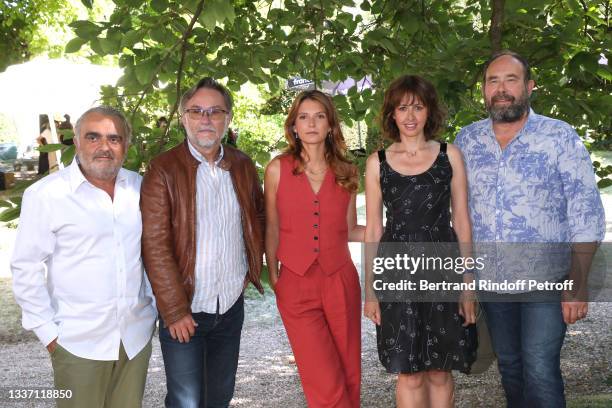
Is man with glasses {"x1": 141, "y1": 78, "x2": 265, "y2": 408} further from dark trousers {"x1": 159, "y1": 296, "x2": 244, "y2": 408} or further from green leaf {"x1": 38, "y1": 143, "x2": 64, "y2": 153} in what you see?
green leaf {"x1": 38, "y1": 143, "x2": 64, "y2": 153}

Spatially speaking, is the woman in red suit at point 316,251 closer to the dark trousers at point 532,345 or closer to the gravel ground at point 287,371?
the dark trousers at point 532,345

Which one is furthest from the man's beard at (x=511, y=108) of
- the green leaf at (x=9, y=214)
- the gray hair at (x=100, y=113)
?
the green leaf at (x=9, y=214)

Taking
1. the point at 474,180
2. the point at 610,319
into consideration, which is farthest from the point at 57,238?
the point at 610,319

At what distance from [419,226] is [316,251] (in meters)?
0.55

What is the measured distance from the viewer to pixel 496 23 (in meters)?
4.23

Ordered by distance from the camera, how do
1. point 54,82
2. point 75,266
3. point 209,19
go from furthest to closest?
point 54,82 < point 75,266 < point 209,19

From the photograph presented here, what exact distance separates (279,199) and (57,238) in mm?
1181

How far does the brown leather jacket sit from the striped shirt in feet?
0.12

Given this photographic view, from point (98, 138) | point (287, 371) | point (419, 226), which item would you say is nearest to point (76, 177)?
point (98, 138)

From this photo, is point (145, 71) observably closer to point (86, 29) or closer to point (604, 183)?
point (86, 29)

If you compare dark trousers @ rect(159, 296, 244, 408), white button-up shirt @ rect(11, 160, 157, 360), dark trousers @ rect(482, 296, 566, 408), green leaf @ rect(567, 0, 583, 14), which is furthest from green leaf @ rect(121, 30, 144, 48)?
green leaf @ rect(567, 0, 583, 14)

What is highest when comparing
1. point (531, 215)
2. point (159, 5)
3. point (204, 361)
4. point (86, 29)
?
point (159, 5)

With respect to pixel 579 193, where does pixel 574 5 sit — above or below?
above

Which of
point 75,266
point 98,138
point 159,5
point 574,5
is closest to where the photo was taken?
point 75,266
